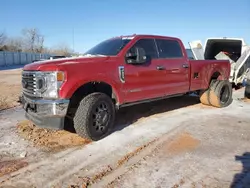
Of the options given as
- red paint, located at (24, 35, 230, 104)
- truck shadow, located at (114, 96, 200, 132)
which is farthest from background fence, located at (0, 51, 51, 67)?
red paint, located at (24, 35, 230, 104)

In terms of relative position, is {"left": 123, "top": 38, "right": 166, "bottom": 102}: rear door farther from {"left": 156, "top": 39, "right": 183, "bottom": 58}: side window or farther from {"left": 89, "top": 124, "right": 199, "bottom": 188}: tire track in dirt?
{"left": 89, "top": 124, "right": 199, "bottom": 188}: tire track in dirt

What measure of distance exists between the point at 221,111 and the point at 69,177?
17.5 ft

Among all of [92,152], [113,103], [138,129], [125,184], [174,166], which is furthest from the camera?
[138,129]

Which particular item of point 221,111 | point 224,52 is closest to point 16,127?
point 221,111

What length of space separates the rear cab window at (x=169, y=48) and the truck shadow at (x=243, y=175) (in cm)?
297

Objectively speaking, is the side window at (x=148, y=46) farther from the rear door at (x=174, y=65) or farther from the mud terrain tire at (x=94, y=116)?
the mud terrain tire at (x=94, y=116)

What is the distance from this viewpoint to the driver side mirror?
4.91 m

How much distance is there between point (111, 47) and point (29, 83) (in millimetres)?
1912

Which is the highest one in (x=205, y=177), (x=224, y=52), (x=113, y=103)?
(x=224, y=52)

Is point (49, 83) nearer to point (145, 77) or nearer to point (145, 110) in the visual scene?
point (145, 77)

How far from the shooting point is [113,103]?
4.95 meters

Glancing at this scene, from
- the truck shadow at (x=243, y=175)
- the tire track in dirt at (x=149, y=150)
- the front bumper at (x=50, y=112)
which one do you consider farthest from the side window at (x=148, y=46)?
the truck shadow at (x=243, y=175)

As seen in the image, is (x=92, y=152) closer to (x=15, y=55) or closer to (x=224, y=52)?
(x=224, y=52)

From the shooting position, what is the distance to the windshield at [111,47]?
518 centimetres
